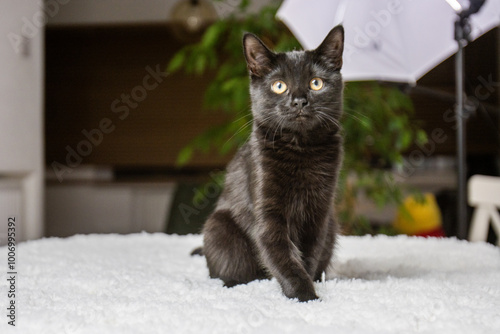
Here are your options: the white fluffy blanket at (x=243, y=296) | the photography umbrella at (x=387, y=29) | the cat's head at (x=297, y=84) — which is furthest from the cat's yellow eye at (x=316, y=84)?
the photography umbrella at (x=387, y=29)

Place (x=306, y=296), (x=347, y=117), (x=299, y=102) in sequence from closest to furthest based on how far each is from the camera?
(x=306, y=296) → (x=299, y=102) → (x=347, y=117)

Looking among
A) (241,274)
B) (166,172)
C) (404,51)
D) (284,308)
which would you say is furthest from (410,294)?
(166,172)

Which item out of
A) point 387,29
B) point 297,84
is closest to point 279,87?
point 297,84

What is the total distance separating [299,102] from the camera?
3.04 feet

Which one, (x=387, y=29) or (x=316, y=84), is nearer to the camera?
(x=316, y=84)

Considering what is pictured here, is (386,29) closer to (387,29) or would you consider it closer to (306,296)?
(387,29)

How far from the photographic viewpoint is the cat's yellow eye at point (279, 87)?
3.18 feet

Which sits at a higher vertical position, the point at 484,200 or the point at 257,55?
the point at 257,55

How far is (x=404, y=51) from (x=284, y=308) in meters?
1.11

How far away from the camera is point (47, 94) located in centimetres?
394

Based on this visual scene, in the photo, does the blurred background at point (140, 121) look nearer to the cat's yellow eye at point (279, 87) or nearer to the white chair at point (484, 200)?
the white chair at point (484, 200)

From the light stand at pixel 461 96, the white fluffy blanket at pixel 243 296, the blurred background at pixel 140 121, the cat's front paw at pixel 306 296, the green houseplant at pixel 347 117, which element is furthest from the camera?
the blurred background at pixel 140 121

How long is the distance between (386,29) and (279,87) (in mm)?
774

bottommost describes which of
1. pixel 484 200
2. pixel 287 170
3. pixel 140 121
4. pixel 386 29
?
pixel 140 121
